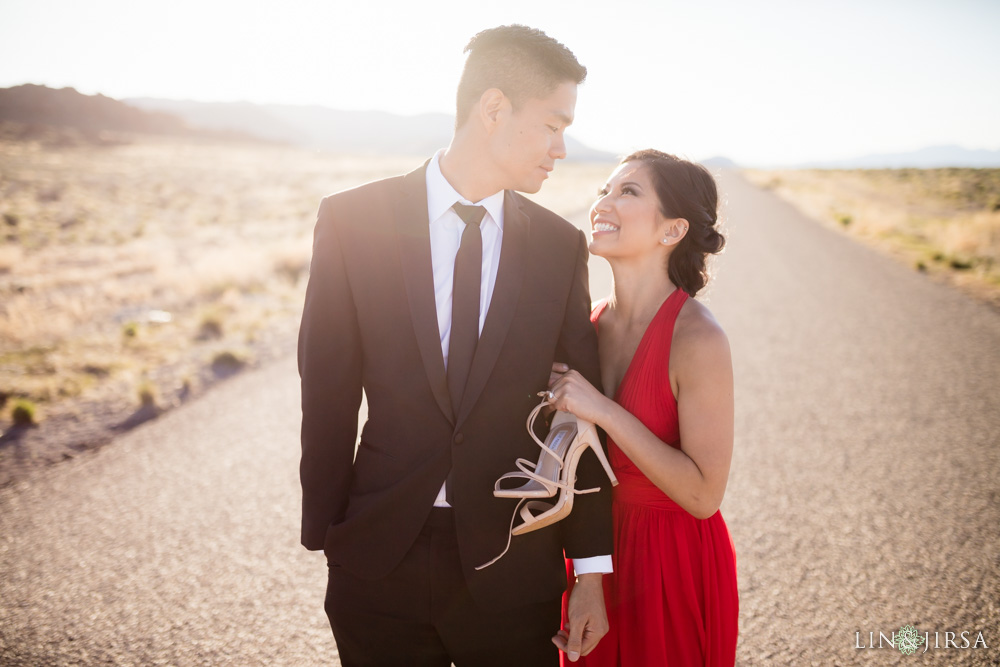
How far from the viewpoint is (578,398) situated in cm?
171

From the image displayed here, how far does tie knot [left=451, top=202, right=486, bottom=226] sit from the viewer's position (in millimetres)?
1669

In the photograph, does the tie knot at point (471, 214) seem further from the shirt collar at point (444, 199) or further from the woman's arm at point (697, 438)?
the woman's arm at point (697, 438)

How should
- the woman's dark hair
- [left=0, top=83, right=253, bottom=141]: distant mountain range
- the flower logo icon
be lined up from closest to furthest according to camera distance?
1. the woman's dark hair
2. the flower logo icon
3. [left=0, top=83, right=253, bottom=141]: distant mountain range

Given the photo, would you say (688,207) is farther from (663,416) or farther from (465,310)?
(465,310)

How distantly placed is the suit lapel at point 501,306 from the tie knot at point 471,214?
11cm

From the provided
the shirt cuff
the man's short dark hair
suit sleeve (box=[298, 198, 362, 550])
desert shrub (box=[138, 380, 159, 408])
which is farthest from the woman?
desert shrub (box=[138, 380, 159, 408])

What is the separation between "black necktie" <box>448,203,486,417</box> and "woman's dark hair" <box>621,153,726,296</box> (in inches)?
36.2

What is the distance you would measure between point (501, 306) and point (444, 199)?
1.39 ft

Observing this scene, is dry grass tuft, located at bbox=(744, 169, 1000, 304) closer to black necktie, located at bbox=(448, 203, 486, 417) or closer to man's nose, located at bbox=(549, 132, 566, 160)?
man's nose, located at bbox=(549, 132, 566, 160)

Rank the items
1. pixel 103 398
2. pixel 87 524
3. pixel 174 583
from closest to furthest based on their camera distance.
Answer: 1. pixel 174 583
2. pixel 87 524
3. pixel 103 398

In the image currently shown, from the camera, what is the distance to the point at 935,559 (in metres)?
3.36

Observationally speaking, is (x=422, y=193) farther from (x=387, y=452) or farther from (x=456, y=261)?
(x=387, y=452)

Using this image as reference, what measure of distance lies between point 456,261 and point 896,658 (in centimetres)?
300

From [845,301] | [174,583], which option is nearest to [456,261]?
[174,583]
